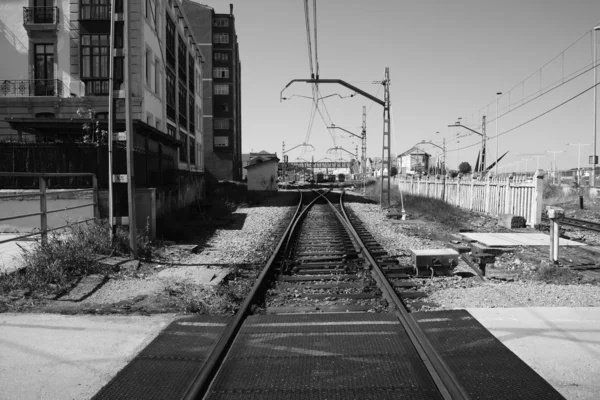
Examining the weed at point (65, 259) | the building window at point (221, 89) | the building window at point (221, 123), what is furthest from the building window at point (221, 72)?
the weed at point (65, 259)

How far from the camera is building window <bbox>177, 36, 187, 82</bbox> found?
38.3 metres

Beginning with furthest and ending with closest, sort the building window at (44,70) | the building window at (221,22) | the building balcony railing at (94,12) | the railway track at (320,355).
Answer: the building window at (221,22)
the building window at (44,70)
the building balcony railing at (94,12)
the railway track at (320,355)

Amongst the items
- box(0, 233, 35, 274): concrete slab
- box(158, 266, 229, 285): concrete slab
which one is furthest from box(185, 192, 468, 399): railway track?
box(0, 233, 35, 274): concrete slab

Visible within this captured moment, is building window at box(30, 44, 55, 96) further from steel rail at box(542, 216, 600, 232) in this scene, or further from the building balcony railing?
steel rail at box(542, 216, 600, 232)

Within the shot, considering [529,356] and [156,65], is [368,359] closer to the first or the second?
[529,356]

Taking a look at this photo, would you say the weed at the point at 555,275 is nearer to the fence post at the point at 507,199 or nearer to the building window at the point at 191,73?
the fence post at the point at 507,199

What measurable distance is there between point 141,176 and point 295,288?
9.43m

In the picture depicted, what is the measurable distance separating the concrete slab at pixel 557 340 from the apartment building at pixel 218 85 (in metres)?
67.8

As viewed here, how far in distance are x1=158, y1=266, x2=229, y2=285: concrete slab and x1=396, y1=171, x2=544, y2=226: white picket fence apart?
11.9m

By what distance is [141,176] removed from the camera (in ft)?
50.9

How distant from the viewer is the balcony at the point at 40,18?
26516 millimetres

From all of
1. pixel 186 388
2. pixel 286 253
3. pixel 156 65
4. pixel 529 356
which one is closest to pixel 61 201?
pixel 286 253

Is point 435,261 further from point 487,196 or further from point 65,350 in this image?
point 487,196

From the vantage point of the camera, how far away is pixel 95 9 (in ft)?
86.8
